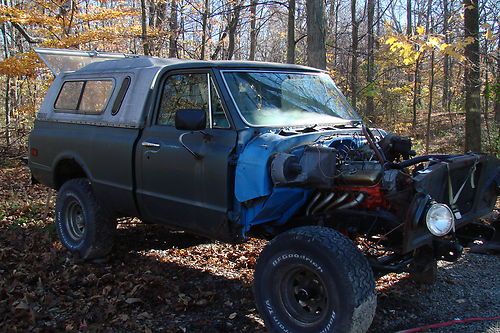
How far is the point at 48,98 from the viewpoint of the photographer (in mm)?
6281

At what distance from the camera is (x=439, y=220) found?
10.9 ft

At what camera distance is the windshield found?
435cm

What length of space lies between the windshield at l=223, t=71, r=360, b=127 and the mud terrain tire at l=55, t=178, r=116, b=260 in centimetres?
223

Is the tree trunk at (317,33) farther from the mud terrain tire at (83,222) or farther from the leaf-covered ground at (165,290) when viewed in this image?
the mud terrain tire at (83,222)

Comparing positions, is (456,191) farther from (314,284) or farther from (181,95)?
(181,95)

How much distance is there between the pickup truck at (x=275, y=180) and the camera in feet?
11.3

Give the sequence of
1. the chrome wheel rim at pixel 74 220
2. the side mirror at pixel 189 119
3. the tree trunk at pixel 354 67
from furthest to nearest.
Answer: the tree trunk at pixel 354 67, the chrome wheel rim at pixel 74 220, the side mirror at pixel 189 119

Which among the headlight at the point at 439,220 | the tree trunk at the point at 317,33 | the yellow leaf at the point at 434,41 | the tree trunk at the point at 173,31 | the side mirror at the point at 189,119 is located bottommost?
the headlight at the point at 439,220

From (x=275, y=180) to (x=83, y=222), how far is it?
117 inches

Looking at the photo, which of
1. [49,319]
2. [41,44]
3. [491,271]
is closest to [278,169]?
[49,319]

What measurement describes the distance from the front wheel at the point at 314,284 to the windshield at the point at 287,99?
46.3 inches

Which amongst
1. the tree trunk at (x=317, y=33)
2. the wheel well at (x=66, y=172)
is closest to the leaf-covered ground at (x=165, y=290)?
the wheel well at (x=66, y=172)

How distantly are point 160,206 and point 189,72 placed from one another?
1.29m

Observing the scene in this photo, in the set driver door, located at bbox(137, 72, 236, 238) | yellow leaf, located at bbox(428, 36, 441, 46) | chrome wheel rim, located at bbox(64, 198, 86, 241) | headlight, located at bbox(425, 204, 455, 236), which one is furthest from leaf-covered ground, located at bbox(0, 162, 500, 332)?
yellow leaf, located at bbox(428, 36, 441, 46)
